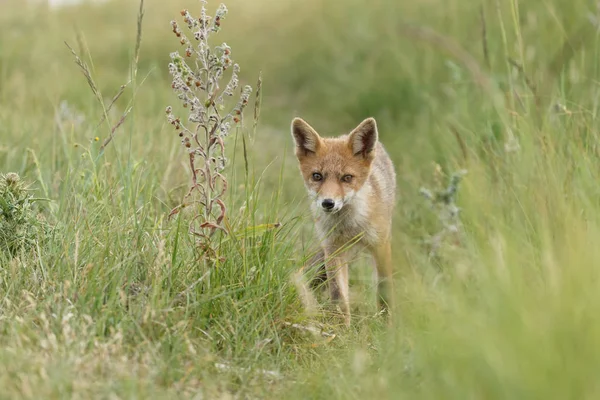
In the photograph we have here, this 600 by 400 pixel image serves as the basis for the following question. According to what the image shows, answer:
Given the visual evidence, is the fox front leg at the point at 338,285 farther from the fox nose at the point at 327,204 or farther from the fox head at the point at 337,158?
the fox head at the point at 337,158

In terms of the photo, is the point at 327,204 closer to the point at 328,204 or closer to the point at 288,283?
the point at 328,204

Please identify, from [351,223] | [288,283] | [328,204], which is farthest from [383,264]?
[288,283]

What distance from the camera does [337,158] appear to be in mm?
5535

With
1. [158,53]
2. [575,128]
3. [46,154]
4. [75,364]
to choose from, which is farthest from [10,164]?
[158,53]

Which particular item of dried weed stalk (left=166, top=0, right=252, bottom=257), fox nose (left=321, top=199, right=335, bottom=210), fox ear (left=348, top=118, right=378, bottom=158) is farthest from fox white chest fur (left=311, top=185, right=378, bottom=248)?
dried weed stalk (left=166, top=0, right=252, bottom=257)

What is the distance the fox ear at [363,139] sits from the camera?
217 inches

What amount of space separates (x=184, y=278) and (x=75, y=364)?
3.20ft

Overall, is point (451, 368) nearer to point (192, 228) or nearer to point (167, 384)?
point (167, 384)

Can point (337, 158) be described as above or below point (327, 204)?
above

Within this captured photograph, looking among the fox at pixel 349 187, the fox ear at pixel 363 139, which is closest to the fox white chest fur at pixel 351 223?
the fox at pixel 349 187

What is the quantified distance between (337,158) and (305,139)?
0.25m

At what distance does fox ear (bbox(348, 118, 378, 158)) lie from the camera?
552 centimetres

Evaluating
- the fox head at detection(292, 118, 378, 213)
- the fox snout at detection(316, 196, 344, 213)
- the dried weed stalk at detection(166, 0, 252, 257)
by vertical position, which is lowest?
the fox snout at detection(316, 196, 344, 213)

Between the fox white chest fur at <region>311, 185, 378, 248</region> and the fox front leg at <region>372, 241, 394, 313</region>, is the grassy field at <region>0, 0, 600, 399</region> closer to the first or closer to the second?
the fox front leg at <region>372, 241, 394, 313</region>
